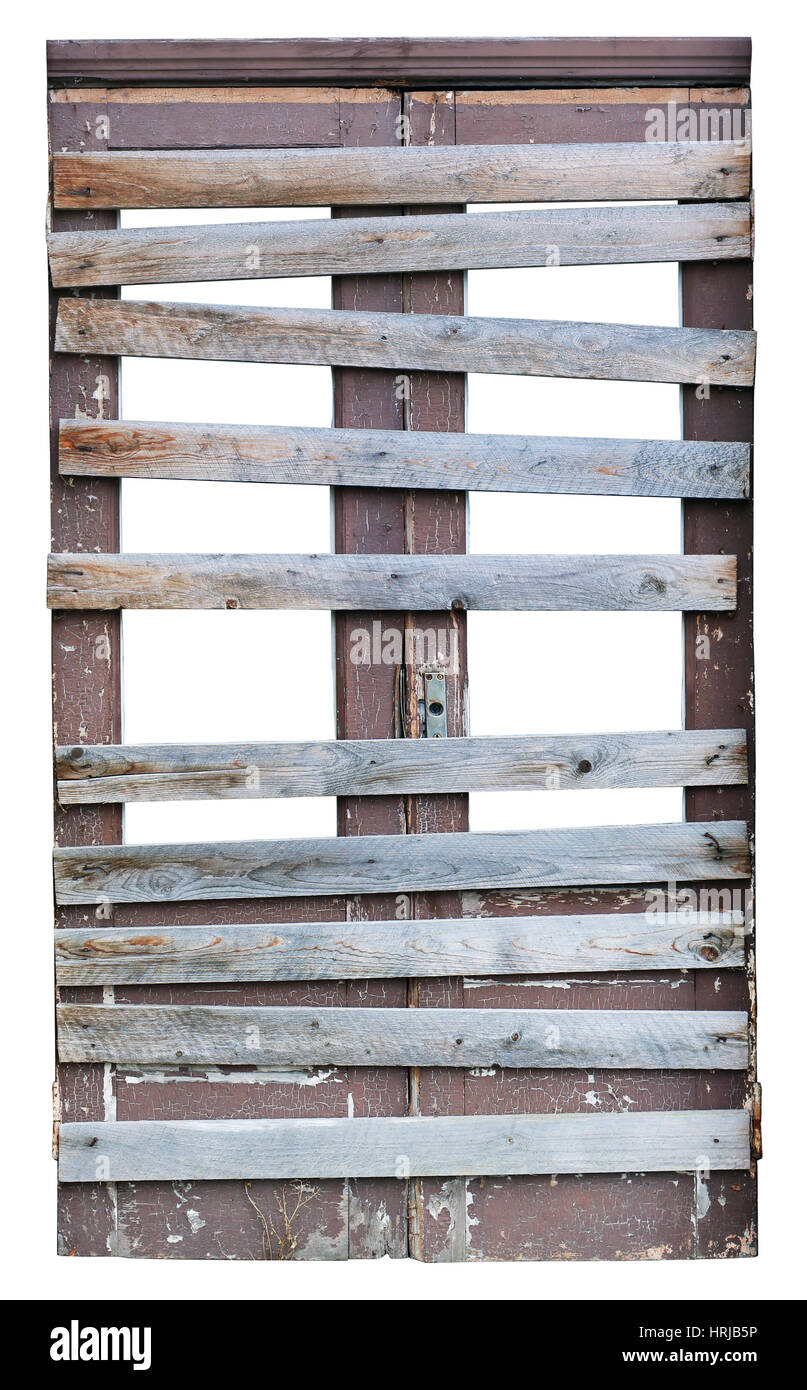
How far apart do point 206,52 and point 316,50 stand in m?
0.33

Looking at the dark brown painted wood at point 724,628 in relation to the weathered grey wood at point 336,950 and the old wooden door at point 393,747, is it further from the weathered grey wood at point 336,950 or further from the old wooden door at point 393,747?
the weathered grey wood at point 336,950

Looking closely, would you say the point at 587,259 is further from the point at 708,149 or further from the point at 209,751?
the point at 209,751

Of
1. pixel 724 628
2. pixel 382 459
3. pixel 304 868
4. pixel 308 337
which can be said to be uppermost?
pixel 308 337

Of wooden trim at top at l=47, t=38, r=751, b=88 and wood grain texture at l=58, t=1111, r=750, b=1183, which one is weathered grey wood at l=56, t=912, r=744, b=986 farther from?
wooden trim at top at l=47, t=38, r=751, b=88

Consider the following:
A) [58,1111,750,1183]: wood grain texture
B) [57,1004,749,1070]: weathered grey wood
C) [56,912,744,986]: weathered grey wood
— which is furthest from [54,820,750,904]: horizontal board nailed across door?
[58,1111,750,1183]: wood grain texture

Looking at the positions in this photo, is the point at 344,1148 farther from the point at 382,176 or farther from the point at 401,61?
the point at 401,61

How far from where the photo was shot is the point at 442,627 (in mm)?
3869

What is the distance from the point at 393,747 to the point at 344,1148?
1230 mm

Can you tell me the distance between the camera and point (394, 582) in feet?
12.5

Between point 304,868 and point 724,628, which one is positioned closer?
point 304,868

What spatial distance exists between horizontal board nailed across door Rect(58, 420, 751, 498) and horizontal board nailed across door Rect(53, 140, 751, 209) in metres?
0.70


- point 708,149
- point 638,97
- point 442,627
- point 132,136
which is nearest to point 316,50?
point 132,136

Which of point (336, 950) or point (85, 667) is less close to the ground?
point (85, 667)

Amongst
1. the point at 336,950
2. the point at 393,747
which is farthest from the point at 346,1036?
the point at 393,747
